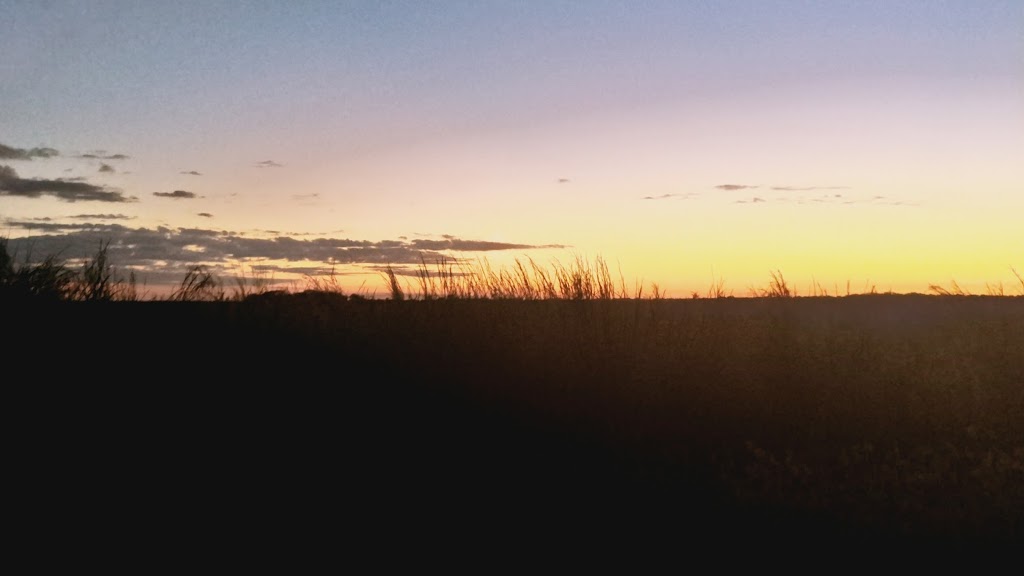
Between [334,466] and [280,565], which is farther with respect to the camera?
[334,466]

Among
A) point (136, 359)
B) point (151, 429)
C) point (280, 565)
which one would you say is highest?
point (136, 359)

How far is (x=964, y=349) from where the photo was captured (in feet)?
46.5

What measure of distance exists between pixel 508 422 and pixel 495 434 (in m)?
0.40

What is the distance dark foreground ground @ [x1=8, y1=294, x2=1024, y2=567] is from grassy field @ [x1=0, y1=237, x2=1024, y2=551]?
0.03 metres

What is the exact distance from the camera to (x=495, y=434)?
27.0 feet

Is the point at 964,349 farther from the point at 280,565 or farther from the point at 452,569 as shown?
the point at 280,565

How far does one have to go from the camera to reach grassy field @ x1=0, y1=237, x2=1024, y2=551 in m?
6.28

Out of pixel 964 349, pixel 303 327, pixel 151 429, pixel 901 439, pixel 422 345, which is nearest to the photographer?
pixel 151 429

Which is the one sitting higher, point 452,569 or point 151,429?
point 151,429

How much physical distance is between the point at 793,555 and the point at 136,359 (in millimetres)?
7626

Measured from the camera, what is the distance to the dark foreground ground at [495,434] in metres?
6.02

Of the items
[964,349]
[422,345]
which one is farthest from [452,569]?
[964,349]

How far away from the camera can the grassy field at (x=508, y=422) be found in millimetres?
6281

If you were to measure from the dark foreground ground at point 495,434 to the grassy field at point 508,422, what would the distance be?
0.11 feet
